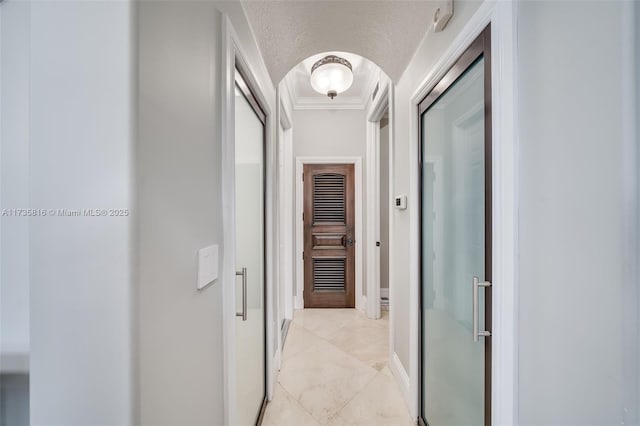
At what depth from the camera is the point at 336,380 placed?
213 cm

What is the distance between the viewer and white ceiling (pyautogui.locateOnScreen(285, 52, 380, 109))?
9.51 ft

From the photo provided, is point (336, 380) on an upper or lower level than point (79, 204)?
lower

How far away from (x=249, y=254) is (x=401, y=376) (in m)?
1.48

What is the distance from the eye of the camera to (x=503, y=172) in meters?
0.84

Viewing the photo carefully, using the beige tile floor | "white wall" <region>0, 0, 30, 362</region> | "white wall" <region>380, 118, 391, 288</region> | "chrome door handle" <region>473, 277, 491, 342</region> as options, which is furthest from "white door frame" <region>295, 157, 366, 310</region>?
"white wall" <region>0, 0, 30, 362</region>

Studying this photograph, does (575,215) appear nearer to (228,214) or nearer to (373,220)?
(228,214)

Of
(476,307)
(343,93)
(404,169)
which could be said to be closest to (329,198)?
(343,93)

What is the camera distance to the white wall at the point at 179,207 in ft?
1.95

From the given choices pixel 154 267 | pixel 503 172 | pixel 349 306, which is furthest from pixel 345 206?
pixel 154 267

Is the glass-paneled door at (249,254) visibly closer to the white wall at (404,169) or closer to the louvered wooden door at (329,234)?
the white wall at (404,169)

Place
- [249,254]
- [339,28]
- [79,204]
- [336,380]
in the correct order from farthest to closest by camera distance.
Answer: [336,380], [339,28], [249,254], [79,204]

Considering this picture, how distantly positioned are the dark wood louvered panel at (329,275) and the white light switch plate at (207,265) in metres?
2.84

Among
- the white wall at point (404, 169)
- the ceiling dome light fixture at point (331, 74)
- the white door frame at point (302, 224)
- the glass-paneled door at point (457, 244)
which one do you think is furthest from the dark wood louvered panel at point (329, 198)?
the glass-paneled door at point (457, 244)

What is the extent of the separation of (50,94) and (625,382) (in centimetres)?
131
